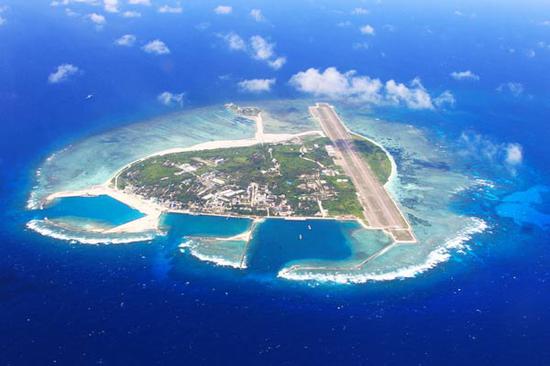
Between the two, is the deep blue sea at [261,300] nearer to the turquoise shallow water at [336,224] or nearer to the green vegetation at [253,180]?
the turquoise shallow water at [336,224]

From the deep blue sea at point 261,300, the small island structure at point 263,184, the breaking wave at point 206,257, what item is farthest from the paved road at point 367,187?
the breaking wave at point 206,257

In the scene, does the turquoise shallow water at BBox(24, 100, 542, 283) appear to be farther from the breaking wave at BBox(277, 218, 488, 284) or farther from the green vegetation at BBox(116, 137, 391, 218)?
the green vegetation at BBox(116, 137, 391, 218)

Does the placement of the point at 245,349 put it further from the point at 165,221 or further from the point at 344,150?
the point at 344,150

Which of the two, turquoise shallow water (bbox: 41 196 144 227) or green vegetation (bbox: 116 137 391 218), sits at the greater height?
green vegetation (bbox: 116 137 391 218)

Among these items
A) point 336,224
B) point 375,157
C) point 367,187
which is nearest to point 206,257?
point 336,224

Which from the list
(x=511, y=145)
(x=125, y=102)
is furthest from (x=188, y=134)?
(x=511, y=145)

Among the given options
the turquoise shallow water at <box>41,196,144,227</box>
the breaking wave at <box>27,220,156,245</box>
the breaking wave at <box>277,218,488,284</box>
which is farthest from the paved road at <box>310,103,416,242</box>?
the turquoise shallow water at <box>41,196,144,227</box>
